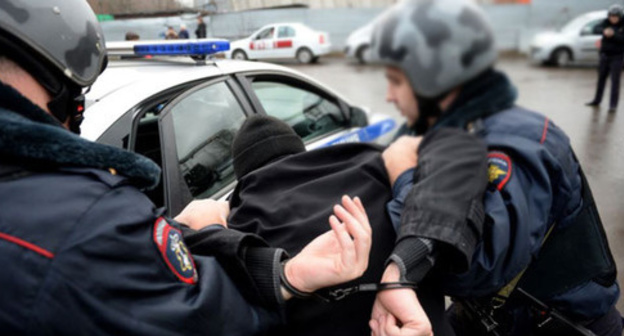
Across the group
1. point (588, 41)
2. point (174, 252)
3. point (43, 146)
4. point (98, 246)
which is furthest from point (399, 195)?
point (588, 41)

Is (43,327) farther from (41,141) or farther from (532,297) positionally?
(532,297)

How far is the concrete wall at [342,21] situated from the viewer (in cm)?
71

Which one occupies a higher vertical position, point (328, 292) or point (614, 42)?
point (328, 292)

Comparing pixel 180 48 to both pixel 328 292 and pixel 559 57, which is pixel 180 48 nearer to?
pixel 328 292

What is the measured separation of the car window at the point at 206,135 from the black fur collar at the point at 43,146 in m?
1.03

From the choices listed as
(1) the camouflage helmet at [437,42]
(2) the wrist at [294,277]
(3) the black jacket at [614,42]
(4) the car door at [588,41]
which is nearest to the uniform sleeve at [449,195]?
(1) the camouflage helmet at [437,42]

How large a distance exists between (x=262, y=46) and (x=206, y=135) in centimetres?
78

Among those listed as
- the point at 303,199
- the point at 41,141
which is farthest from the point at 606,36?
the point at 41,141

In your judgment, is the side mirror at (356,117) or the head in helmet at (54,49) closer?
the head in helmet at (54,49)

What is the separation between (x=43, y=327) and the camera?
31.3 inches

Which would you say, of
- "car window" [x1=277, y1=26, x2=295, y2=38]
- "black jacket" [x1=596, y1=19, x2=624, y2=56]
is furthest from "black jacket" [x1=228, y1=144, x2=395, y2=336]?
"black jacket" [x1=596, y1=19, x2=624, y2=56]

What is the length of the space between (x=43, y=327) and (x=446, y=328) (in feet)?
2.88

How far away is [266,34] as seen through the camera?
2.49 m

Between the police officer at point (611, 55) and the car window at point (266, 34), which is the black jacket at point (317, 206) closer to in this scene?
the car window at point (266, 34)
